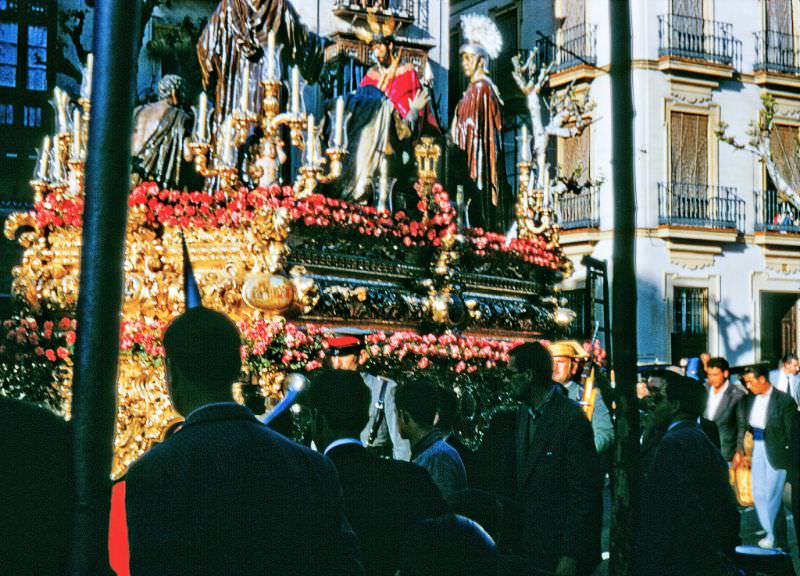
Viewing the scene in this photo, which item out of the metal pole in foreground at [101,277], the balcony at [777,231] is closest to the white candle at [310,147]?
the metal pole in foreground at [101,277]

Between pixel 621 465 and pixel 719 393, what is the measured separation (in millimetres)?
8711

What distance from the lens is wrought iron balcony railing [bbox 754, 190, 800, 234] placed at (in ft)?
91.1

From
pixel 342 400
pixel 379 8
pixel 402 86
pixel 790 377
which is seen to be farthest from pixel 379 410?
pixel 379 8

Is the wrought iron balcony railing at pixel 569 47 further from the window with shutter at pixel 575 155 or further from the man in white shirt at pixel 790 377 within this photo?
the man in white shirt at pixel 790 377

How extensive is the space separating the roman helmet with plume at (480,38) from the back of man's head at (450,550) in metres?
16.3

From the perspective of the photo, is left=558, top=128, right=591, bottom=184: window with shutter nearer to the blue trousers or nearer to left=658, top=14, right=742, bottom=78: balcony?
left=658, top=14, right=742, bottom=78: balcony

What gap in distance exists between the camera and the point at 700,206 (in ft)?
89.4

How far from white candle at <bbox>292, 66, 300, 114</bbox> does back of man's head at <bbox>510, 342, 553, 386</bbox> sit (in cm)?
660

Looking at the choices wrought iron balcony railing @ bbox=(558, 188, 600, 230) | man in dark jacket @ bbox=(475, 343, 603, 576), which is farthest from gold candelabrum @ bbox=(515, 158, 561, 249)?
man in dark jacket @ bbox=(475, 343, 603, 576)

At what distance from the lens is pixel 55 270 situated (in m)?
12.8

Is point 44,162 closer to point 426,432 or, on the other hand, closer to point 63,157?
point 63,157

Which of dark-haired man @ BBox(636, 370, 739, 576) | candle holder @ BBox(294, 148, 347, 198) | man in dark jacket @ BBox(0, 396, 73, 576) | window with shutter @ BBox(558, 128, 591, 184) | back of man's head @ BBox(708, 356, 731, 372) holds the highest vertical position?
window with shutter @ BBox(558, 128, 591, 184)

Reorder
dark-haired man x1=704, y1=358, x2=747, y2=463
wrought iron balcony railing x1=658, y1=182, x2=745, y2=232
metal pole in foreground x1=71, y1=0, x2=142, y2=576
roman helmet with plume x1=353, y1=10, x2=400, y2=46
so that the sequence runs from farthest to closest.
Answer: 1. wrought iron balcony railing x1=658, y1=182, x2=745, y2=232
2. roman helmet with plume x1=353, y1=10, x2=400, y2=46
3. dark-haired man x1=704, y1=358, x2=747, y2=463
4. metal pole in foreground x1=71, y1=0, x2=142, y2=576

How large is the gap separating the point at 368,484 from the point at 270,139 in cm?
912
